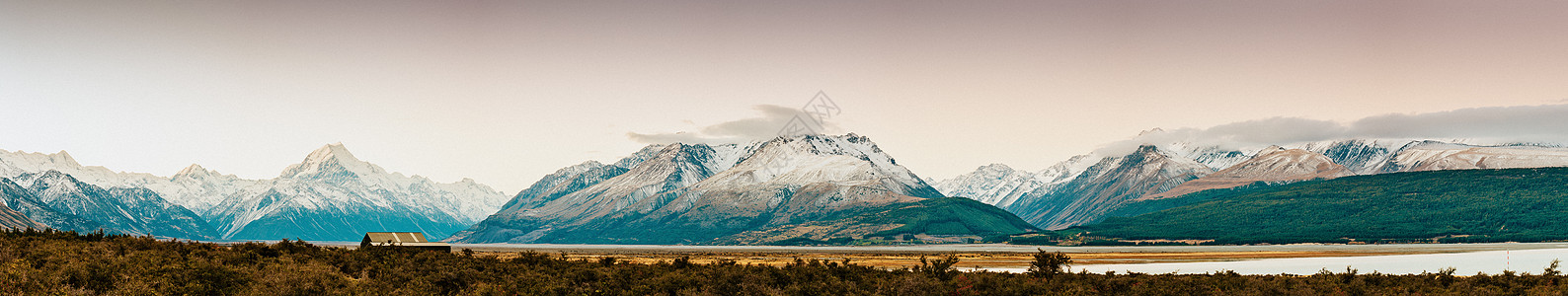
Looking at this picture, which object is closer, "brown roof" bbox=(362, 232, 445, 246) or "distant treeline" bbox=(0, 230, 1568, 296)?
"distant treeline" bbox=(0, 230, 1568, 296)

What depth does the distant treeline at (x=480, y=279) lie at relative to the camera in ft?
160

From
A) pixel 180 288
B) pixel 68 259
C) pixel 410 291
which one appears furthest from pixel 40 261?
pixel 410 291

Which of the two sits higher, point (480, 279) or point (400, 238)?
point (400, 238)

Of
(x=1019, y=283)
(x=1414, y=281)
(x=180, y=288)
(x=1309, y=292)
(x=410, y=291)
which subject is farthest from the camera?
(x=1414, y=281)

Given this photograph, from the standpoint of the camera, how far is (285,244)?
82.8 metres

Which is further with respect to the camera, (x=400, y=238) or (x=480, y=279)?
(x=400, y=238)

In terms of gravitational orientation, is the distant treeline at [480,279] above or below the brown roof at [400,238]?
below

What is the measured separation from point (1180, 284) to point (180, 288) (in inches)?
2314

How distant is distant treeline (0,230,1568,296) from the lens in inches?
1922

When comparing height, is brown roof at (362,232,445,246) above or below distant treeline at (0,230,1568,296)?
above

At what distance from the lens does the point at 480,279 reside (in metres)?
64.0

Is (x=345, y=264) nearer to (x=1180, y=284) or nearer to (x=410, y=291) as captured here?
(x=410, y=291)

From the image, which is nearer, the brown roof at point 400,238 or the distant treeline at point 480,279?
the distant treeline at point 480,279

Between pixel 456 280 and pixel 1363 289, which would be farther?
pixel 1363 289
